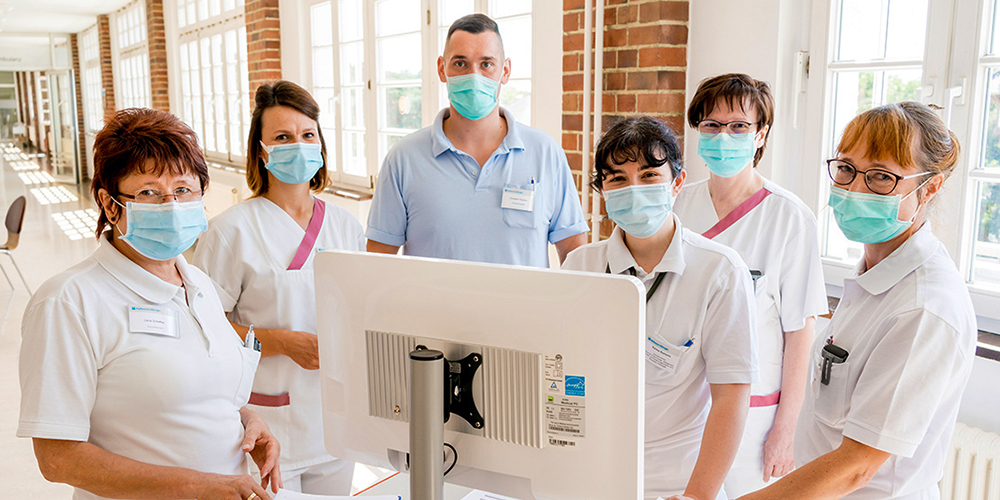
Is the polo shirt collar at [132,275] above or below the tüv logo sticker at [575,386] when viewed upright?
above

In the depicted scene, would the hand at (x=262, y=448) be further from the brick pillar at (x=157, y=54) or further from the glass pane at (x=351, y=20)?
the brick pillar at (x=157, y=54)

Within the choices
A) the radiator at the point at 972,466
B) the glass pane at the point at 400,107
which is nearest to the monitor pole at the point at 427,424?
the radiator at the point at 972,466

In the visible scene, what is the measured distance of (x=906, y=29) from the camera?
233 centimetres

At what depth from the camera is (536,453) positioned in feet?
3.33

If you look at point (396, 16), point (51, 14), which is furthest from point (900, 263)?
point (51, 14)

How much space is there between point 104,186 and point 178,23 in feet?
29.3

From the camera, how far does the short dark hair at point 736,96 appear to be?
1877 mm

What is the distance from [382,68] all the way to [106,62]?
10796mm

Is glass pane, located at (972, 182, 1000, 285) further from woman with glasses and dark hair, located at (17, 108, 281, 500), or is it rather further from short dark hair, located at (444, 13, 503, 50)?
woman with glasses and dark hair, located at (17, 108, 281, 500)

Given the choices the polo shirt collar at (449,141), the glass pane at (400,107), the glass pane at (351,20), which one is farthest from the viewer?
the glass pane at (351,20)

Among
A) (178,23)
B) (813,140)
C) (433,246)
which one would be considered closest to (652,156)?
(433,246)

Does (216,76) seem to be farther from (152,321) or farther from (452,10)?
(152,321)

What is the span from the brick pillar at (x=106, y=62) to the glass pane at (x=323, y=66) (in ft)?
30.1

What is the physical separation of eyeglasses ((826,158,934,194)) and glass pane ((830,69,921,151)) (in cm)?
106
